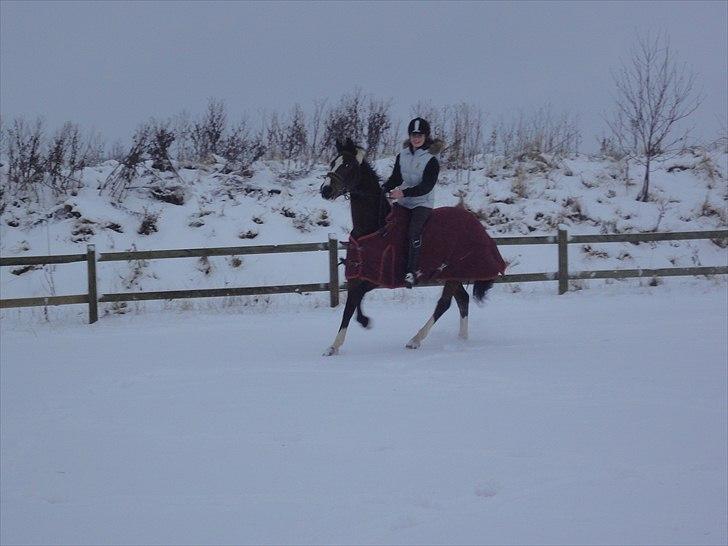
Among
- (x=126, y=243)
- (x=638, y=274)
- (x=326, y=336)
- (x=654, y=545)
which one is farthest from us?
(x=126, y=243)

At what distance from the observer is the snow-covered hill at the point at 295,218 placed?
15.4m

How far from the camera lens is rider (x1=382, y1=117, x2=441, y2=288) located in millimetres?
7285

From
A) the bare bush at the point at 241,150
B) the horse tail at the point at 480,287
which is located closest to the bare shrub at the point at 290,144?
the bare bush at the point at 241,150

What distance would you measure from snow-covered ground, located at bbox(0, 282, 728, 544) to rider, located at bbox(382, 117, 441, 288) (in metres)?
1.01

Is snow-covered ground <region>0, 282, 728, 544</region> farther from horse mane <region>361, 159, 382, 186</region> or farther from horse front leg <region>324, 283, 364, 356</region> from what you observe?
horse mane <region>361, 159, 382, 186</region>

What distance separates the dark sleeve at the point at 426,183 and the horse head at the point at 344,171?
574mm

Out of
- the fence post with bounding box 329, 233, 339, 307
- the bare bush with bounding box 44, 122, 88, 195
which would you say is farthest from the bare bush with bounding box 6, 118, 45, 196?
the fence post with bounding box 329, 233, 339, 307

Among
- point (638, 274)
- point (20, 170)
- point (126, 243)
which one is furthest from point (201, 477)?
point (20, 170)

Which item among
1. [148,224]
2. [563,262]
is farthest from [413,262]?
[148,224]

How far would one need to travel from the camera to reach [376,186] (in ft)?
23.8

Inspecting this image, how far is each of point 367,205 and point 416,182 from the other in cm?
63

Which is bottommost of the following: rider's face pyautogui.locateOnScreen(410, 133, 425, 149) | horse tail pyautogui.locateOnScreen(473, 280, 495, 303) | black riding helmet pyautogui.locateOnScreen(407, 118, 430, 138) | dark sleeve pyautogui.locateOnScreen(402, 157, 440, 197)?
horse tail pyautogui.locateOnScreen(473, 280, 495, 303)

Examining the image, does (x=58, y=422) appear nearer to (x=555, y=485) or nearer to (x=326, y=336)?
(x=555, y=485)

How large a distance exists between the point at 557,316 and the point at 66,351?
6212 mm
